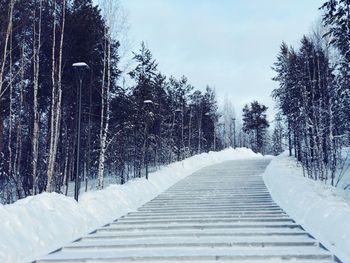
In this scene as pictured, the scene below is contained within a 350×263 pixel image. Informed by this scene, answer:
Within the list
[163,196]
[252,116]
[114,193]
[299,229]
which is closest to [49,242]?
[299,229]

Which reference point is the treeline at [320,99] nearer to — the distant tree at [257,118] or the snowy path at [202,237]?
the snowy path at [202,237]

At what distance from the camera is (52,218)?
8570 mm

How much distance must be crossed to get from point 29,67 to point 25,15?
3.67m

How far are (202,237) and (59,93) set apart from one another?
10612 millimetres

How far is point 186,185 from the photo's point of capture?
20.6 metres

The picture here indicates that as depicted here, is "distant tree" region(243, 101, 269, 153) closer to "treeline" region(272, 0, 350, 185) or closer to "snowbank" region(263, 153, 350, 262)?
"treeline" region(272, 0, 350, 185)

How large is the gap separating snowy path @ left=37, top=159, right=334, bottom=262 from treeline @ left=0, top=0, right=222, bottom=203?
5178 mm

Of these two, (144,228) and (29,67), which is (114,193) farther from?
(29,67)

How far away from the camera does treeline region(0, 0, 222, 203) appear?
17.5m

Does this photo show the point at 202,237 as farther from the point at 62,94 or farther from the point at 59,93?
the point at 62,94

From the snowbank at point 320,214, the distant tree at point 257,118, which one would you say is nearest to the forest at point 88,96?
the snowbank at point 320,214

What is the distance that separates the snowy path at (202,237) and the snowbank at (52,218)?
418 millimetres

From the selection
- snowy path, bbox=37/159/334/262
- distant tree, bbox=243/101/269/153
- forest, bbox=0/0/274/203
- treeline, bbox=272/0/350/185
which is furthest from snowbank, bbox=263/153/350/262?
distant tree, bbox=243/101/269/153

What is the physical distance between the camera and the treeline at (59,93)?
17500mm
